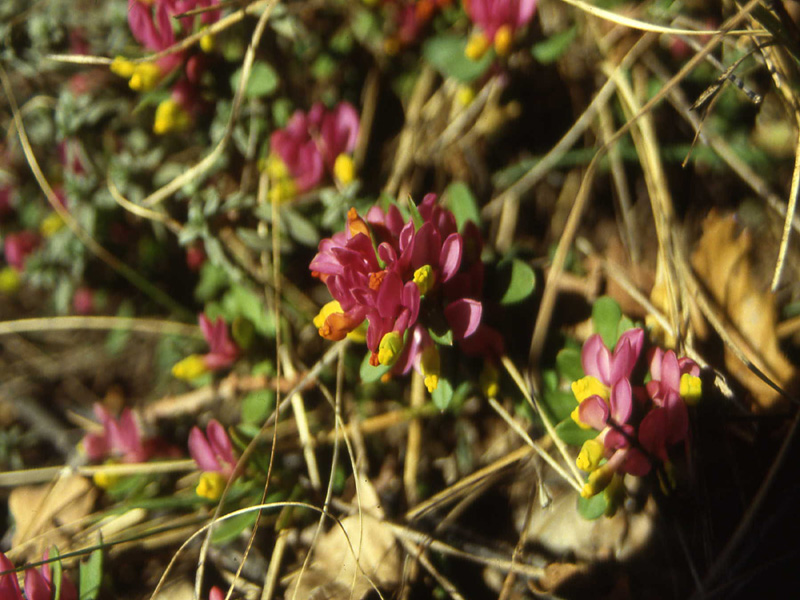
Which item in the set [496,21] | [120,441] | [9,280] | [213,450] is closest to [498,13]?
[496,21]

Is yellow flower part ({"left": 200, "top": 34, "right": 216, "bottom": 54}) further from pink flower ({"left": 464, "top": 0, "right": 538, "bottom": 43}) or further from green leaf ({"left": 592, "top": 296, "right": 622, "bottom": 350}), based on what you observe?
green leaf ({"left": 592, "top": 296, "right": 622, "bottom": 350})

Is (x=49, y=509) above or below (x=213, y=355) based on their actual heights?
below

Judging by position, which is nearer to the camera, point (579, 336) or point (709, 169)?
point (579, 336)

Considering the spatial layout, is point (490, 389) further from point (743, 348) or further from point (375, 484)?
point (743, 348)

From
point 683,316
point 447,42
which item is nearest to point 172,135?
point 447,42

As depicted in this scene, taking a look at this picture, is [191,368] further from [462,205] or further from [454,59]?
[454,59]

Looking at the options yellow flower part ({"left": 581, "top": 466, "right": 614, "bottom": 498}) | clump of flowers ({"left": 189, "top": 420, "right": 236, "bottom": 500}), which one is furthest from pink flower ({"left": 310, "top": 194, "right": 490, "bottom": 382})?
clump of flowers ({"left": 189, "top": 420, "right": 236, "bottom": 500})

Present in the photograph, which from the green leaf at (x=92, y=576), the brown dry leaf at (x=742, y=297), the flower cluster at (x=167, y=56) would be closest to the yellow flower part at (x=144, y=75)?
the flower cluster at (x=167, y=56)

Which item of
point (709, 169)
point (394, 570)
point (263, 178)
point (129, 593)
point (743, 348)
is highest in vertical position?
point (709, 169)
